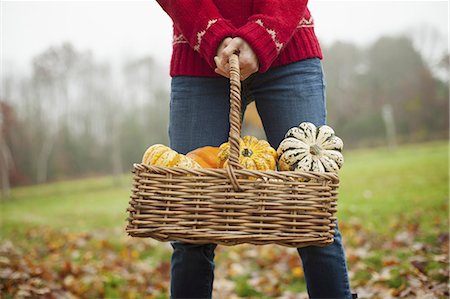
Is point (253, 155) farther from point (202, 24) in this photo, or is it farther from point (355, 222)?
point (355, 222)

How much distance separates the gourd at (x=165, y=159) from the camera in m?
1.12

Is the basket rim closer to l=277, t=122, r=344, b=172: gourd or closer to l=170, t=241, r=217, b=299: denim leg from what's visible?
l=277, t=122, r=344, b=172: gourd

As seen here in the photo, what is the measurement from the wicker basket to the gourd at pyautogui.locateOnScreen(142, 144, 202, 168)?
0.08m

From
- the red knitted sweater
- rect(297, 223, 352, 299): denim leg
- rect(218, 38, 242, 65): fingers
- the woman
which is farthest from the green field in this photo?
rect(218, 38, 242, 65): fingers

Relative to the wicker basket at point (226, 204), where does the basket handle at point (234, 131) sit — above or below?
above

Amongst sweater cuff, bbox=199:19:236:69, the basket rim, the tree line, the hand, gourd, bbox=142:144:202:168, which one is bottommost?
the basket rim

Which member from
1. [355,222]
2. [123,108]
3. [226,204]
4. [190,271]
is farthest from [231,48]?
[123,108]

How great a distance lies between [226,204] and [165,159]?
20 cm

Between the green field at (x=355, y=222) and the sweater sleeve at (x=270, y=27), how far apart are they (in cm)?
135

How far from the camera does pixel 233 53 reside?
1.16m

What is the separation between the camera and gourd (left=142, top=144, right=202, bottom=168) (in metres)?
1.12

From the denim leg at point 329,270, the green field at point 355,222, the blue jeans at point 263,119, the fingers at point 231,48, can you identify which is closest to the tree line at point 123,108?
the green field at point 355,222

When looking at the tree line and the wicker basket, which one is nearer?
the wicker basket

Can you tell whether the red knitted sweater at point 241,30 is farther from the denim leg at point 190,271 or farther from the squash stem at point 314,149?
the denim leg at point 190,271
